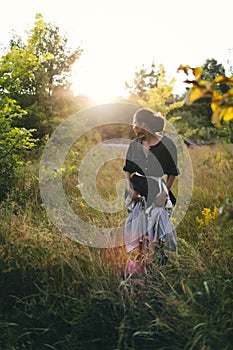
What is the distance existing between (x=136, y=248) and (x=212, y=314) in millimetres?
1208

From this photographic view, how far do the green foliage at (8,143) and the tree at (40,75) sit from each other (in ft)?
0.89

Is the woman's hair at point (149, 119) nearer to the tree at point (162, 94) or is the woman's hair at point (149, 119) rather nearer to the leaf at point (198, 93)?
the leaf at point (198, 93)

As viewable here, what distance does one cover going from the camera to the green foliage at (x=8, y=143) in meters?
4.80

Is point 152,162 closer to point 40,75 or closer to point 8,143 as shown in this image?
point 8,143

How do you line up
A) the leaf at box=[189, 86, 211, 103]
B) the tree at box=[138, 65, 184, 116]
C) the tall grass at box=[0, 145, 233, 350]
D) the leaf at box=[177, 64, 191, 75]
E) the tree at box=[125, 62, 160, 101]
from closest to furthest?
the leaf at box=[189, 86, 211, 103] < the leaf at box=[177, 64, 191, 75] < the tall grass at box=[0, 145, 233, 350] < the tree at box=[138, 65, 184, 116] < the tree at box=[125, 62, 160, 101]

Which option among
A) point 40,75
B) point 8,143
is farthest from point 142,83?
point 8,143

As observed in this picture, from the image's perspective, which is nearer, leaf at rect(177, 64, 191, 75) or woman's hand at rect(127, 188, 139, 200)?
leaf at rect(177, 64, 191, 75)

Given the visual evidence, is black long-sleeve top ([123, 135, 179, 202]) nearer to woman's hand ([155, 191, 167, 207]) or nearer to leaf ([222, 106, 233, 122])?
woman's hand ([155, 191, 167, 207])

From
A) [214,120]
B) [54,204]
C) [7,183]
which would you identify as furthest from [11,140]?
[214,120]

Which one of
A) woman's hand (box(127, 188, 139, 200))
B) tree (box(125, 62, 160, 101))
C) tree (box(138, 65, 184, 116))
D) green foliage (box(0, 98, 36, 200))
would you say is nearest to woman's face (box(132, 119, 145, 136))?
woman's hand (box(127, 188, 139, 200))

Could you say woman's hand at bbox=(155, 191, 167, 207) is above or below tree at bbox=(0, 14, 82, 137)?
below

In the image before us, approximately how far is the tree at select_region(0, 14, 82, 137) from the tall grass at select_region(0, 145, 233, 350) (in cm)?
201

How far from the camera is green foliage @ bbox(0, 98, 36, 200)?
480 cm

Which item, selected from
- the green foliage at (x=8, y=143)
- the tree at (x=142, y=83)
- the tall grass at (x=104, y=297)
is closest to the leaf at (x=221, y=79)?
the tall grass at (x=104, y=297)
